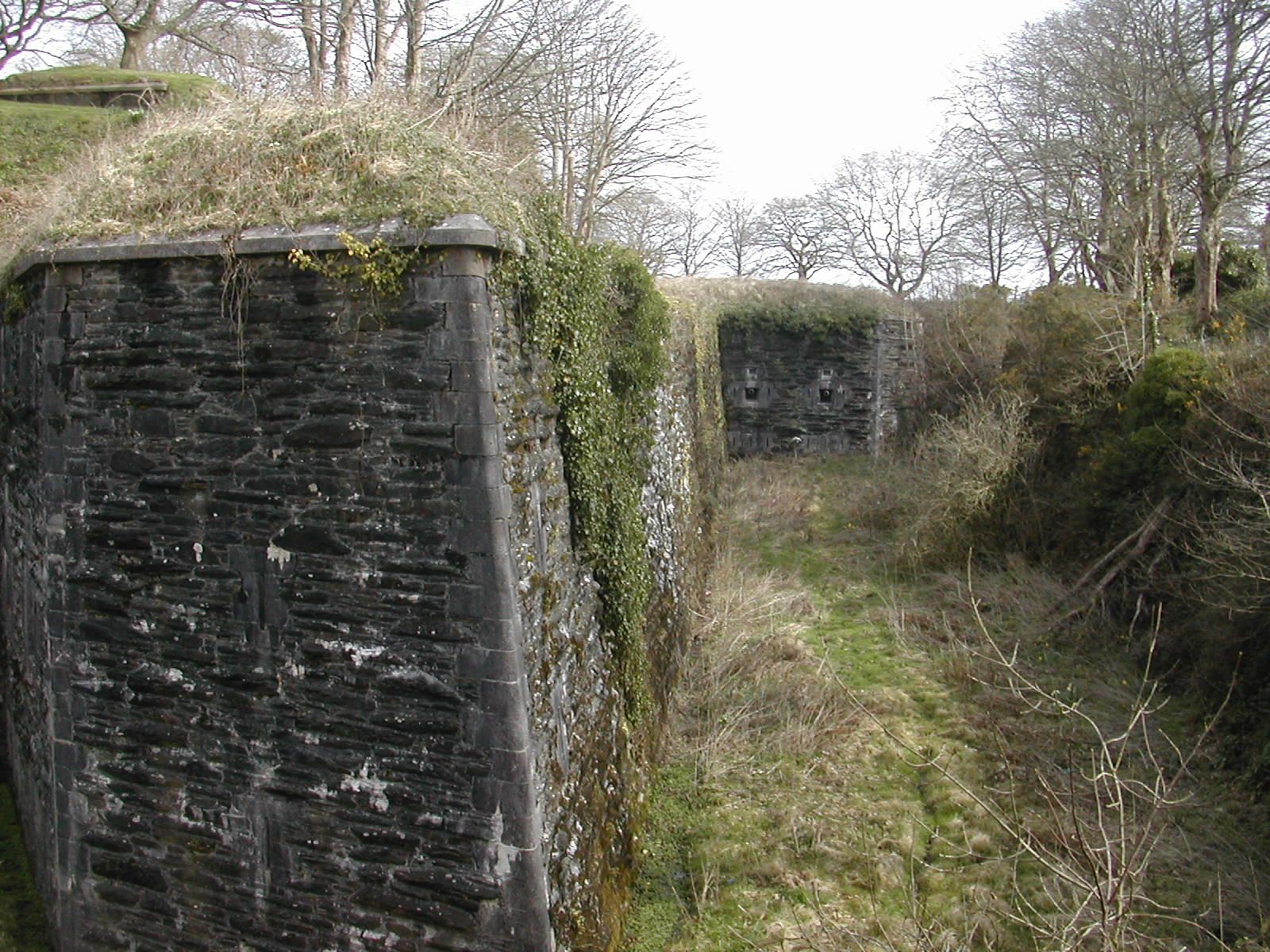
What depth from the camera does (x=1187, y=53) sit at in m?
13.0

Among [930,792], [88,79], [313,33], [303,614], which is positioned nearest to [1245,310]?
[930,792]

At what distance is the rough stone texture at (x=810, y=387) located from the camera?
19000 mm

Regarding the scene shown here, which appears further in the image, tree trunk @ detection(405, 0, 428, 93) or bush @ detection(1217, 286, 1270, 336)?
tree trunk @ detection(405, 0, 428, 93)

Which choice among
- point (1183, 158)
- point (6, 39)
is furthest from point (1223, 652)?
point (6, 39)

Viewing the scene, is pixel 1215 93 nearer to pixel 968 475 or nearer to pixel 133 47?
pixel 968 475

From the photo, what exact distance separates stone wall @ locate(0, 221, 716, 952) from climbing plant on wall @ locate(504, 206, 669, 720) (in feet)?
0.92

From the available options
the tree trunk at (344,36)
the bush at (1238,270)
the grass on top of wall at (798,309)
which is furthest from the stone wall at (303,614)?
the bush at (1238,270)

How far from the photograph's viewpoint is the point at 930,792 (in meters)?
7.76

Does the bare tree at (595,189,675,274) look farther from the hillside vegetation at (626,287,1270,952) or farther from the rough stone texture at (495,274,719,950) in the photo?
the rough stone texture at (495,274,719,950)

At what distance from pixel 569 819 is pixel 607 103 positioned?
64.6 ft

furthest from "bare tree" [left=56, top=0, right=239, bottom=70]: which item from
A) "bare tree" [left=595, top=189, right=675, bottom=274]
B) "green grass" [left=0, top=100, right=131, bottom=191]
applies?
"bare tree" [left=595, top=189, right=675, bottom=274]

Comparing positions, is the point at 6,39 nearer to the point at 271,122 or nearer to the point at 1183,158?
the point at 271,122

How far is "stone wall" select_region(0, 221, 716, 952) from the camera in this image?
482 centimetres

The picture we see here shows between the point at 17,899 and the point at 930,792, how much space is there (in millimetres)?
7092
